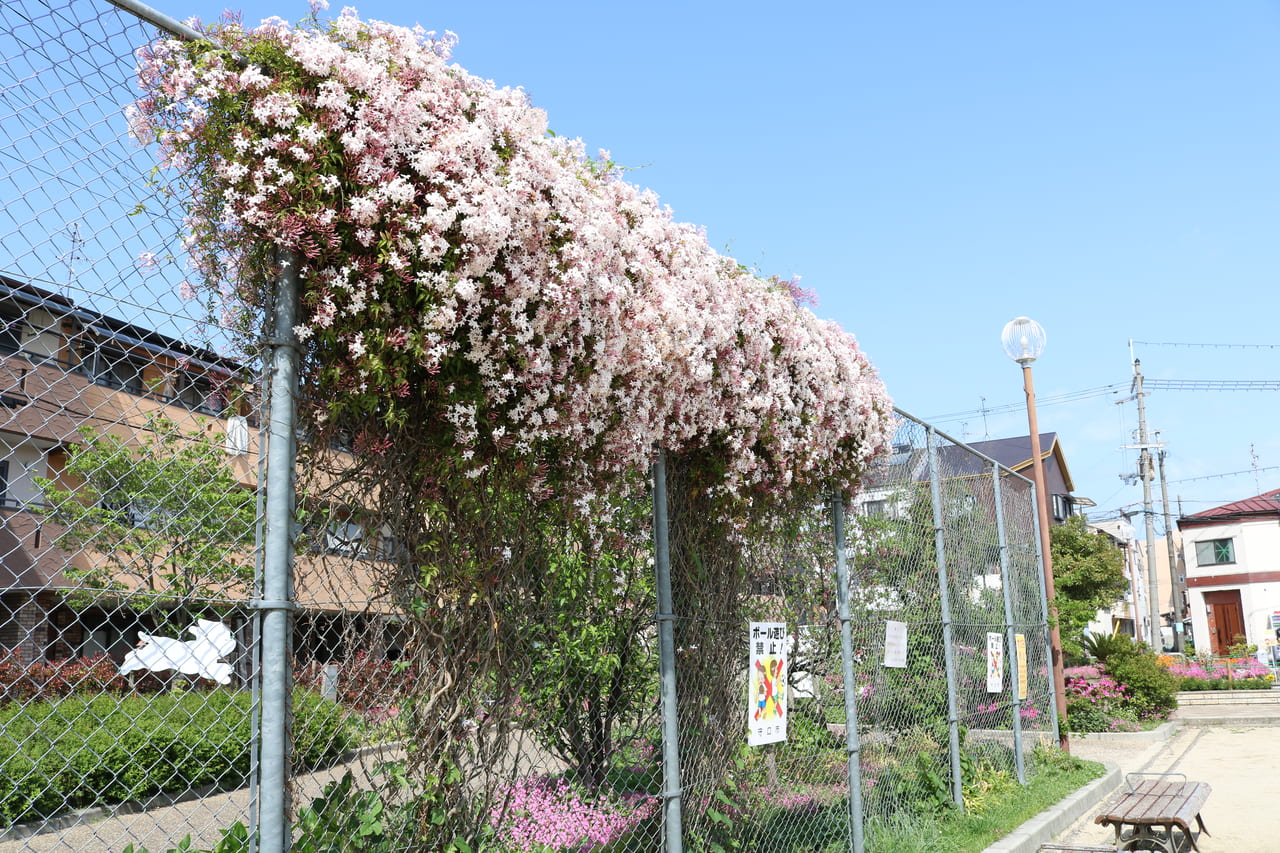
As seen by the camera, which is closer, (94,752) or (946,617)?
(94,752)

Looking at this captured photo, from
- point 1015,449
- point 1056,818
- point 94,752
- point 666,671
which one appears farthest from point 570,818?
point 1015,449

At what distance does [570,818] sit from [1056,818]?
5596 millimetres

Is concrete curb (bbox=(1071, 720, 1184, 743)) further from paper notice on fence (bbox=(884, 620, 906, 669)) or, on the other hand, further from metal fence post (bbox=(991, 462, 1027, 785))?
paper notice on fence (bbox=(884, 620, 906, 669))

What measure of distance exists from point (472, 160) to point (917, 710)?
6.48 m

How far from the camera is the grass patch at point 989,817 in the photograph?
6301mm

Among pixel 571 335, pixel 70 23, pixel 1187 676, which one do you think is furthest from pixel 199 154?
pixel 1187 676

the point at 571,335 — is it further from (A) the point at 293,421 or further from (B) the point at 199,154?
(B) the point at 199,154

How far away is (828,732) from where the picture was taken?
20.4 feet

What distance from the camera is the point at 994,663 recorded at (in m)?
8.85

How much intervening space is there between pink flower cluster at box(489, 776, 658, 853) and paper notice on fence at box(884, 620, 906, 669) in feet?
8.58

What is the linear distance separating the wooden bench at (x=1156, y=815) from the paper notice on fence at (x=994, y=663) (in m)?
1.34

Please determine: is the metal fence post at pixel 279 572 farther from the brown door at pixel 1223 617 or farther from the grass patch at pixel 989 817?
the brown door at pixel 1223 617

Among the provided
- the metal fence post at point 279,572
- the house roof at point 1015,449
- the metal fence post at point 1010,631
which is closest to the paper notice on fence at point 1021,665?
the metal fence post at point 1010,631

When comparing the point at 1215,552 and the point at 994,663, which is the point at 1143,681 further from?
the point at 1215,552
